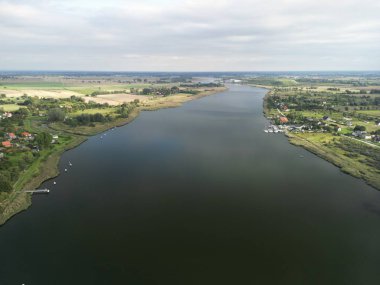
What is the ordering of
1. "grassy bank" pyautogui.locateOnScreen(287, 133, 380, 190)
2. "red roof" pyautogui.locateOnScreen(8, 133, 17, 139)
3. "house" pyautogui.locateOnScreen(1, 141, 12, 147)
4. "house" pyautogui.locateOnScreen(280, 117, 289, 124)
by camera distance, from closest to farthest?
"grassy bank" pyautogui.locateOnScreen(287, 133, 380, 190) < "house" pyautogui.locateOnScreen(1, 141, 12, 147) < "red roof" pyautogui.locateOnScreen(8, 133, 17, 139) < "house" pyautogui.locateOnScreen(280, 117, 289, 124)

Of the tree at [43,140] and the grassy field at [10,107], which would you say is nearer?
the tree at [43,140]

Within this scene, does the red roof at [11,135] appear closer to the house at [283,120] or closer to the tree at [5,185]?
the tree at [5,185]

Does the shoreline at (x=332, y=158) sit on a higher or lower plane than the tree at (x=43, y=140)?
lower

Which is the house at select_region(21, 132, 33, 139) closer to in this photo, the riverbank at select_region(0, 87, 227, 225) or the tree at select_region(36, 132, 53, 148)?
the riverbank at select_region(0, 87, 227, 225)

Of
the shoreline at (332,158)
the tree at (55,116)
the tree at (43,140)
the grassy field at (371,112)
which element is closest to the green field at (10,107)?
the tree at (55,116)

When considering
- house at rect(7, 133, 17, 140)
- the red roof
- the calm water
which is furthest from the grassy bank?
the red roof

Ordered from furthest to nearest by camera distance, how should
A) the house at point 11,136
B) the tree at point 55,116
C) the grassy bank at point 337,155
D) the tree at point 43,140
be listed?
the tree at point 55,116, the house at point 11,136, the tree at point 43,140, the grassy bank at point 337,155

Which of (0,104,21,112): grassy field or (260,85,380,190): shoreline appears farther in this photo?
(0,104,21,112): grassy field

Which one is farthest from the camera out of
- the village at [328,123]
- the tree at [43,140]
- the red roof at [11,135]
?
the village at [328,123]

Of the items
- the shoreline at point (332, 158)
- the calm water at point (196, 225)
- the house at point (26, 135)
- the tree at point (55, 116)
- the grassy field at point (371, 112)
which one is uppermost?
the tree at point (55, 116)
